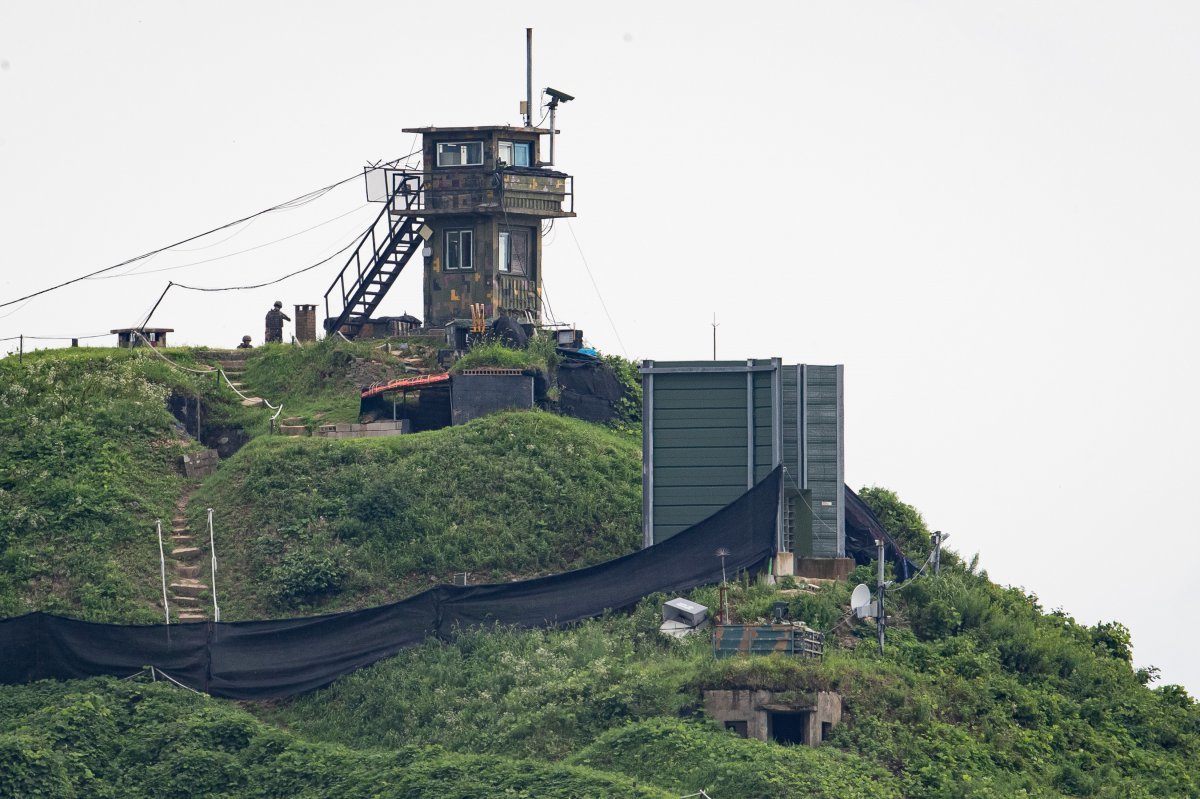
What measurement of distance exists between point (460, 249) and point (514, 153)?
2.57 metres

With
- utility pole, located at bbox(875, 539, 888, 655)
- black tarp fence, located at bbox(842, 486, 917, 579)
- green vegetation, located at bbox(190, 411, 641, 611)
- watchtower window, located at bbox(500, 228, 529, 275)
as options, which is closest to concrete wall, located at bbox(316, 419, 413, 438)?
green vegetation, located at bbox(190, 411, 641, 611)

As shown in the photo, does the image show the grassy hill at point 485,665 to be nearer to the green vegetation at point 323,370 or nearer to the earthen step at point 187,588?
the earthen step at point 187,588

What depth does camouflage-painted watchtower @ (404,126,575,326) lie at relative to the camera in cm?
5381

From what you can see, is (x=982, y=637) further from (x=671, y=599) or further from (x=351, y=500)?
(x=351, y=500)

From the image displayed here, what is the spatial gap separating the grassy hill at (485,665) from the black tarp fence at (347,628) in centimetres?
40

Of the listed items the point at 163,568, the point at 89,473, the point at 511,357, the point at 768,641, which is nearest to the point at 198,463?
the point at 89,473

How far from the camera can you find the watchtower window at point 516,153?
54.1 meters

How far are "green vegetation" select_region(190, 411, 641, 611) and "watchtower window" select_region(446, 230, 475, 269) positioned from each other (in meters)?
7.37

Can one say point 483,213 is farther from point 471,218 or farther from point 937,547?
point 937,547

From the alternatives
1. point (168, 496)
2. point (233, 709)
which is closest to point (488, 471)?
point (168, 496)

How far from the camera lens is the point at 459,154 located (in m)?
54.3

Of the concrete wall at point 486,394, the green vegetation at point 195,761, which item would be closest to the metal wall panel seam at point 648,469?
the concrete wall at point 486,394

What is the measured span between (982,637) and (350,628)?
10591 mm

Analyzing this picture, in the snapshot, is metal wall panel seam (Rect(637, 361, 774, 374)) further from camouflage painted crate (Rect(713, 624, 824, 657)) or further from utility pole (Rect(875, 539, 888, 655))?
camouflage painted crate (Rect(713, 624, 824, 657))
